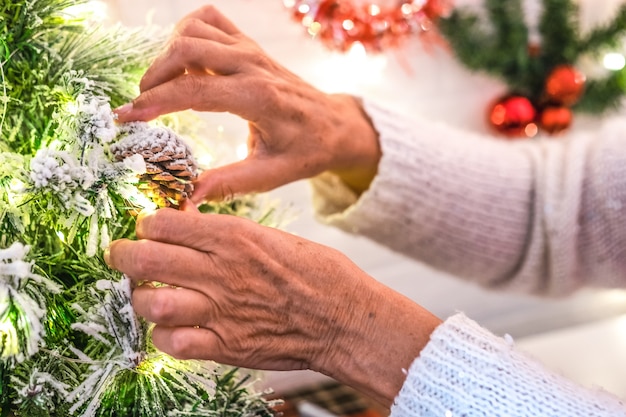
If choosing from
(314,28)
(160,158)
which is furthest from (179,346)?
(314,28)

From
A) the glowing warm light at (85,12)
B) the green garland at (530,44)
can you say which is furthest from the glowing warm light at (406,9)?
the glowing warm light at (85,12)

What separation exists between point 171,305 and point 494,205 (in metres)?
0.55

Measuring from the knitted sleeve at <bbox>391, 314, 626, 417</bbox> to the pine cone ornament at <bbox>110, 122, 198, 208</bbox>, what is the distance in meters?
A: 0.24

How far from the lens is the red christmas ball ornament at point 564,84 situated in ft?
3.95

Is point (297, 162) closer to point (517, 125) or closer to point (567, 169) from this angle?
point (567, 169)

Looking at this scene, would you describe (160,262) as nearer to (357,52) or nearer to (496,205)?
(496,205)

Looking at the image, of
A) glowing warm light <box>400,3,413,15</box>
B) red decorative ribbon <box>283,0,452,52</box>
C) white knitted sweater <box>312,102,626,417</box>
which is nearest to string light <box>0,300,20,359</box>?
white knitted sweater <box>312,102,626,417</box>

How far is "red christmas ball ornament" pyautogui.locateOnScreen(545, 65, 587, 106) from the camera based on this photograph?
120cm

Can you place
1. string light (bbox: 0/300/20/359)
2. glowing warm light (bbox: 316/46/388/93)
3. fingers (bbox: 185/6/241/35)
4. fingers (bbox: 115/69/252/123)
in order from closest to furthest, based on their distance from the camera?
string light (bbox: 0/300/20/359)
fingers (bbox: 115/69/252/123)
fingers (bbox: 185/6/241/35)
glowing warm light (bbox: 316/46/388/93)

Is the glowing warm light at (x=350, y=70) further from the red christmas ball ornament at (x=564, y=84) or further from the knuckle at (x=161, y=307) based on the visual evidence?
the knuckle at (x=161, y=307)

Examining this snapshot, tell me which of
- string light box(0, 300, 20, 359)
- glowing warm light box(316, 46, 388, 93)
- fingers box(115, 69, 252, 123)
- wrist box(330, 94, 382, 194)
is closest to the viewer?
string light box(0, 300, 20, 359)

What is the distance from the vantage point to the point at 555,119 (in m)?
1.24

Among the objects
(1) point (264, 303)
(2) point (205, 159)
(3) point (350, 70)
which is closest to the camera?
(1) point (264, 303)

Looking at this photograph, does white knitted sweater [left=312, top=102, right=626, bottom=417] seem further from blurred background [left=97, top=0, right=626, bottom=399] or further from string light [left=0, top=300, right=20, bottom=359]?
string light [left=0, top=300, right=20, bottom=359]
